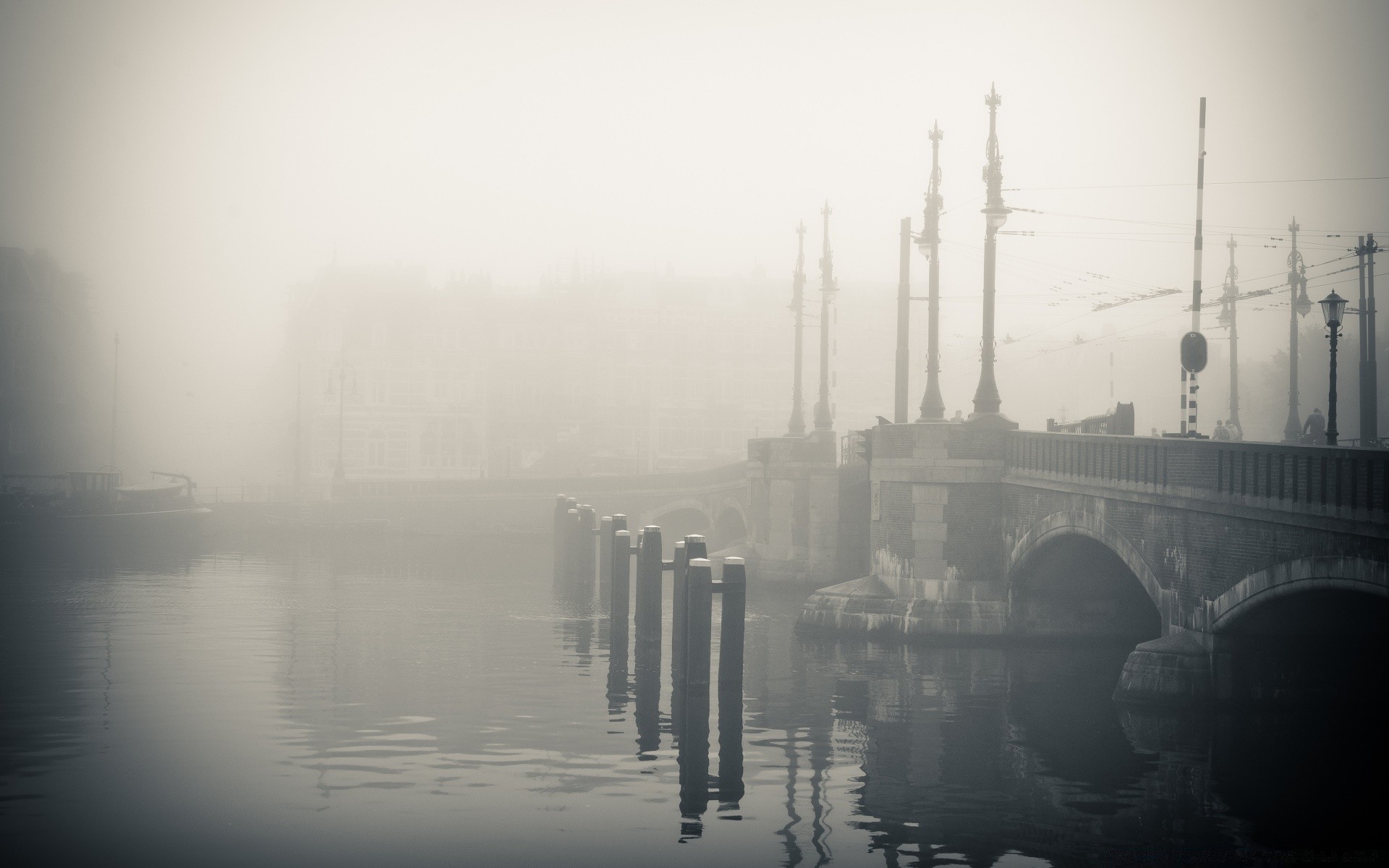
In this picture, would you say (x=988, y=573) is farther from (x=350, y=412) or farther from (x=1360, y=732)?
(x=350, y=412)

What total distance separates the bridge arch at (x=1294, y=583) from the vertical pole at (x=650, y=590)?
10115 mm

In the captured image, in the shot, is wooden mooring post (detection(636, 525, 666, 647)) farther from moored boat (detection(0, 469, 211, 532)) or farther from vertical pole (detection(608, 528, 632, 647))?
moored boat (detection(0, 469, 211, 532))

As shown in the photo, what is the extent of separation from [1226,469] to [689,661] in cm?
922

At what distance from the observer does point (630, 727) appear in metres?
22.9

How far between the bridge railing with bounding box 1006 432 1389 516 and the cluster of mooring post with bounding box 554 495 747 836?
7845 millimetres

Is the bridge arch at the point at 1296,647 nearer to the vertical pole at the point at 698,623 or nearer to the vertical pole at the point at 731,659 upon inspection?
the vertical pole at the point at 731,659

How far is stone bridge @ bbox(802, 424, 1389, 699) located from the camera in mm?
20625

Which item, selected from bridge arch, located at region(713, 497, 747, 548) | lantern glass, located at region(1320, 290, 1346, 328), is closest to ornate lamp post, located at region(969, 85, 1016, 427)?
lantern glass, located at region(1320, 290, 1346, 328)

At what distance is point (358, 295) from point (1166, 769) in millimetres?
90725

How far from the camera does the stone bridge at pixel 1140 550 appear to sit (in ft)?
67.7

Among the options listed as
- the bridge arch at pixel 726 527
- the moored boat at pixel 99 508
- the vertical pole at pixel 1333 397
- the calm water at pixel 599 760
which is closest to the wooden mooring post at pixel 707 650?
the calm water at pixel 599 760

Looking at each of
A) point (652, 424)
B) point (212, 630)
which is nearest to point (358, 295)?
point (652, 424)

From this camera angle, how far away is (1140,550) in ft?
87.8

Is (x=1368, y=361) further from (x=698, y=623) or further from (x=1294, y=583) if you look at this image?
(x=698, y=623)
